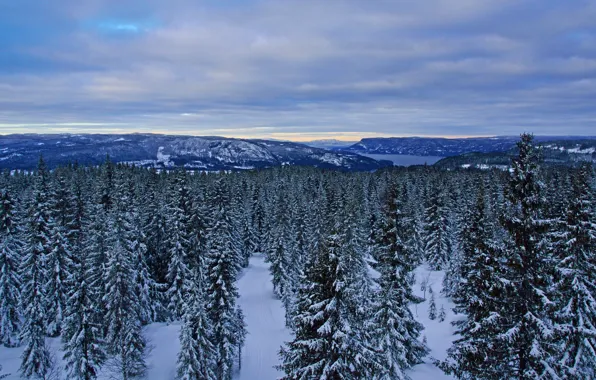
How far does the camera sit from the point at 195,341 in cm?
2536

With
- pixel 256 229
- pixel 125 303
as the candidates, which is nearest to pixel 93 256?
pixel 125 303

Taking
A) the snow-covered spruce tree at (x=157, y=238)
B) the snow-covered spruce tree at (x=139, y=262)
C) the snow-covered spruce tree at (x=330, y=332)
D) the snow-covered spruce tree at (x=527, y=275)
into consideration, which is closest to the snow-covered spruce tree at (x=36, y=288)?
the snow-covered spruce tree at (x=139, y=262)

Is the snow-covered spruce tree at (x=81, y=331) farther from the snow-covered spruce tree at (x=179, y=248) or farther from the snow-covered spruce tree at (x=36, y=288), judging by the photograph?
the snow-covered spruce tree at (x=179, y=248)

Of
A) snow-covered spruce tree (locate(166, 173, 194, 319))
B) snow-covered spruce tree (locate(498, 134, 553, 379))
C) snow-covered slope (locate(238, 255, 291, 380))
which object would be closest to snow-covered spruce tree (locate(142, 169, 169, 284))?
snow-covered spruce tree (locate(166, 173, 194, 319))

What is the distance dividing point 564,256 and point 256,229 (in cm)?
5812

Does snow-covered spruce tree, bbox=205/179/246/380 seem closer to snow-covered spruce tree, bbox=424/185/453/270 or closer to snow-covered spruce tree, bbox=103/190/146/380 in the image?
snow-covered spruce tree, bbox=103/190/146/380

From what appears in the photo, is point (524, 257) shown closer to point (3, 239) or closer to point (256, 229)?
point (3, 239)

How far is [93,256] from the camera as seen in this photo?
101ft

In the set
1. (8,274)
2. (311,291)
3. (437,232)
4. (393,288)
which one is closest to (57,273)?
(8,274)

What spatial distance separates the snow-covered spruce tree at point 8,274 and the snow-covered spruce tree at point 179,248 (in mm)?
12600

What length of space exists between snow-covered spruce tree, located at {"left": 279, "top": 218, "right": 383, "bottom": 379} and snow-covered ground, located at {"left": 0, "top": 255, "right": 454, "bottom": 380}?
15116 millimetres

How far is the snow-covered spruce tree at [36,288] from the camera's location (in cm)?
2833

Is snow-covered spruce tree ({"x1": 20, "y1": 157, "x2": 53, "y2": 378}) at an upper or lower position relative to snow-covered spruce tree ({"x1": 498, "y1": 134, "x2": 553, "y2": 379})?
lower

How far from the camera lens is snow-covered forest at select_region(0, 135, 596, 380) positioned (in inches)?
557
